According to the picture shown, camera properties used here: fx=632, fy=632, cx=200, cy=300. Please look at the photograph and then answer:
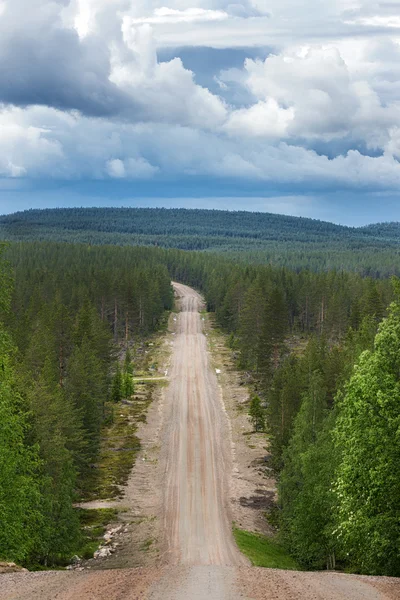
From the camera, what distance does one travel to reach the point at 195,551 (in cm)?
4109

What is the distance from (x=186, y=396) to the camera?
89688mm

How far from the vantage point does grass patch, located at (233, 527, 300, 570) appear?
37625mm

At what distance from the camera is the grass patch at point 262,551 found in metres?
37.6

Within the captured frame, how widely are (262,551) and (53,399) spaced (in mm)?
18216

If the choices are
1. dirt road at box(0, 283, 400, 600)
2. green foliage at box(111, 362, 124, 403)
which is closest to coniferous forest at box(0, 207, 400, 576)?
green foliage at box(111, 362, 124, 403)

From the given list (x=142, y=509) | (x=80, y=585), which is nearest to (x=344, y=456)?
(x=80, y=585)

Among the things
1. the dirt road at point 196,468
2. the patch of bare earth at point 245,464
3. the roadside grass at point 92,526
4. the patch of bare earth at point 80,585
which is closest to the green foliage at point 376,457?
the patch of bare earth at point 80,585

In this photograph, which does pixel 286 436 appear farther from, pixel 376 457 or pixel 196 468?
pixel 376 457

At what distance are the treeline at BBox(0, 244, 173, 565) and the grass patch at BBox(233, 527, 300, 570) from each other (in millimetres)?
11032

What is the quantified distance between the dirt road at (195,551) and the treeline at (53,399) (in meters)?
5.62

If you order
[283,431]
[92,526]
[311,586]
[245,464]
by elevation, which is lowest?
[245,464]

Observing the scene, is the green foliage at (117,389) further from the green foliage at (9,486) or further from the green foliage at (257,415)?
the green foliage at (9,486)

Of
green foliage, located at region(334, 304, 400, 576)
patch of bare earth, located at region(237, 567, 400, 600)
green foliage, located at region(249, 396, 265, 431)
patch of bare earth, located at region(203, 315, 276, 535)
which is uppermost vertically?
green foliage, located at region(334, 304, 400, 576)

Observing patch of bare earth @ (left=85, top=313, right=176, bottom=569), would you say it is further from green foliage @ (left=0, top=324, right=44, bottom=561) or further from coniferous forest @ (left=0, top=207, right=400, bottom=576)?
green foliage @ (left=0, top=324, right=44, bottom=561)
